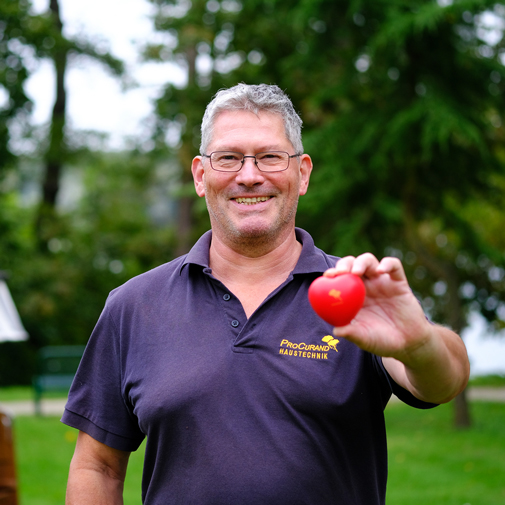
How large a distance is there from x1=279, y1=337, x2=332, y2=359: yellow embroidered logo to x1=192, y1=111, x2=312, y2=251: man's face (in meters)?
0.42

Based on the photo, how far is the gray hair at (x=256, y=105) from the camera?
2500 millimetres

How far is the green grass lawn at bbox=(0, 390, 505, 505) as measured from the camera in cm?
697

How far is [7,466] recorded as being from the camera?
4.19m

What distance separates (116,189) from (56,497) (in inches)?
716

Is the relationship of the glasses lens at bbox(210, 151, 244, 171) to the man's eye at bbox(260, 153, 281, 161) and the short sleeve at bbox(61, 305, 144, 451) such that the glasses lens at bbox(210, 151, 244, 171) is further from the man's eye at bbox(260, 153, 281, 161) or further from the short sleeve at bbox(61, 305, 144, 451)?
the short sleeve at bbox(61, 305, 144, 451)

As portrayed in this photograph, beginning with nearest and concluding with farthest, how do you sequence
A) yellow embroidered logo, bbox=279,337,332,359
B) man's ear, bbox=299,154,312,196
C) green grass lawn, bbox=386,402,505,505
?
1. yellow embroidered logo, bbox=279,337,332,359
2. man's ear, bbox=299,154,312,196
3. green grass lawn, bbox=386,402,505,505

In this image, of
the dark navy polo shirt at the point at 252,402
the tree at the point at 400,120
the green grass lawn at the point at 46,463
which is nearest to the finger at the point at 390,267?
the dark navy polo shirt at the point at 252,402

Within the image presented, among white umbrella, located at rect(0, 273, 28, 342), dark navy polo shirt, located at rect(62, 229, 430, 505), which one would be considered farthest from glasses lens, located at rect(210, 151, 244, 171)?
white umbrella, located at rect(0, 273, 28, 342)

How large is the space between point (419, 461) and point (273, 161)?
667 cm

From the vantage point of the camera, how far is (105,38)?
19859 mm

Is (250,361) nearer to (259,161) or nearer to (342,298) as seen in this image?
(342,298)

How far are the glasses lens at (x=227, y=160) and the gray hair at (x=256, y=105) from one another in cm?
8

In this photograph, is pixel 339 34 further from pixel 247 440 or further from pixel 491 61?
pixel 247 440

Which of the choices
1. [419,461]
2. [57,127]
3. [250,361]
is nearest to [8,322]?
[250,361]
